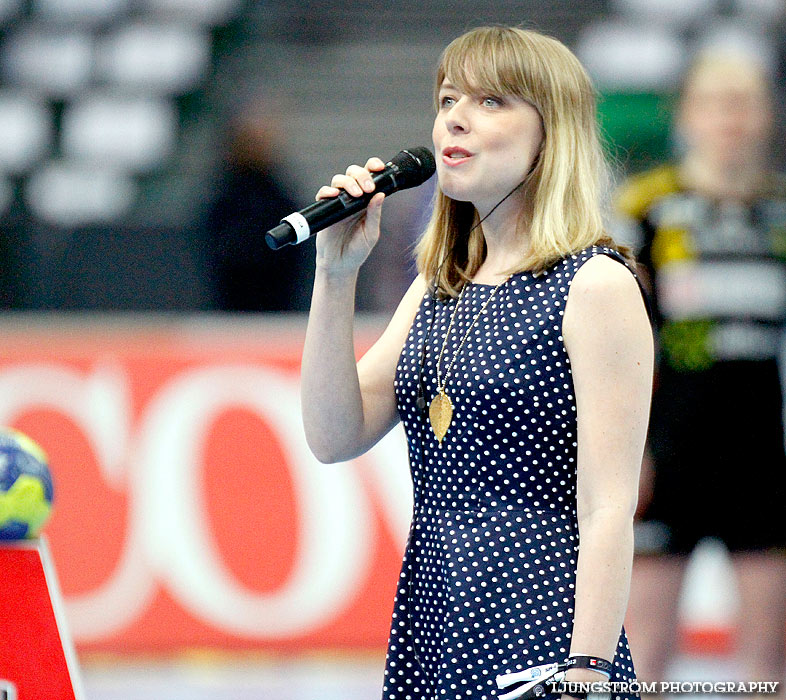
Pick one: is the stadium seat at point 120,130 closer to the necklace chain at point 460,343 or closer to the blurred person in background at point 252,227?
the blurred person in background at point 252,227

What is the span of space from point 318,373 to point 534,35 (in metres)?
0.66

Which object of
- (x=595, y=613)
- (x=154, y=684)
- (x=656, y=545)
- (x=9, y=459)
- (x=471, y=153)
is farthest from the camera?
(x=154, y=684)

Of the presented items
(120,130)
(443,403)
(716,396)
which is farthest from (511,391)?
(120,130)

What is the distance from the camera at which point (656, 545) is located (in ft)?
13.2

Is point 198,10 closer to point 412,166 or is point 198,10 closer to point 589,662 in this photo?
point 412,166

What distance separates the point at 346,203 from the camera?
6.87 ft

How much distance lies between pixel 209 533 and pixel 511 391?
343 centimetres

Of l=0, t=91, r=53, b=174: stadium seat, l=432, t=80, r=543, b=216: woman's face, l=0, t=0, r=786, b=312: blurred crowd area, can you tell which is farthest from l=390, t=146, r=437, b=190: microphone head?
l=0, t=91, r=53, b=174: stadium seat

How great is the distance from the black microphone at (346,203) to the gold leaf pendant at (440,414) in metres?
0.33

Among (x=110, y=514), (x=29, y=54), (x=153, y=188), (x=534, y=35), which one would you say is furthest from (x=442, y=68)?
(x=29, y=54)

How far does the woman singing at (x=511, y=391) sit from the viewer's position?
1.95 metres

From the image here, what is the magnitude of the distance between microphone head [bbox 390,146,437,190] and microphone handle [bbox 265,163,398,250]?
0.04ft

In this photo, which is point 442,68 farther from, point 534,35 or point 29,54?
point 29,54

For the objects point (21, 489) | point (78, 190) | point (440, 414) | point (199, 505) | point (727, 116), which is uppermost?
point (78, 190)
